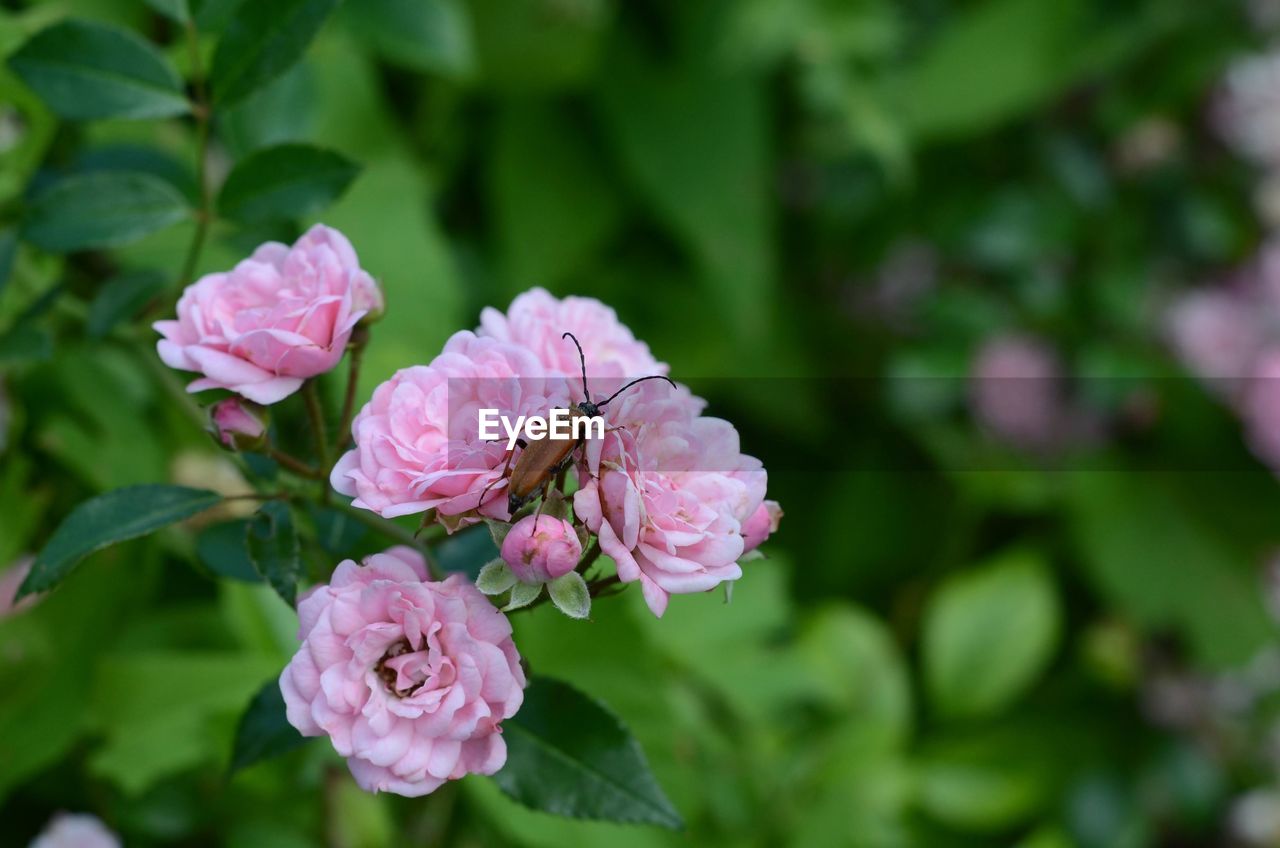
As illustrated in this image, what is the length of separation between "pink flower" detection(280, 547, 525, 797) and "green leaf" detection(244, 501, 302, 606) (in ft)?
0.14

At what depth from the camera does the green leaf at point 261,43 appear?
20.8 inches

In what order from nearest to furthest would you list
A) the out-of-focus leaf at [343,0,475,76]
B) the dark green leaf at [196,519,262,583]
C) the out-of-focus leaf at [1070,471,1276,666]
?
the dark green leaf at [196,519,262,583], the out-of-focus leaf at [343,0,475,76], the out-of-focus leaf at [1070,471,1276,666]

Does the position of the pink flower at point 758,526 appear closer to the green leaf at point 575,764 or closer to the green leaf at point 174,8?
the green leaf at point 575,764

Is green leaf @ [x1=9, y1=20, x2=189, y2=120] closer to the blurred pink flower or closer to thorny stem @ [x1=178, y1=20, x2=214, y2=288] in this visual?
thorny stem @ [x1=178, y1=20, x2=214, y2=288]

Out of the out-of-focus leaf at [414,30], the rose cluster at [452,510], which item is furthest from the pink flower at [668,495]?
the out-of-focus leaf at [414,30]

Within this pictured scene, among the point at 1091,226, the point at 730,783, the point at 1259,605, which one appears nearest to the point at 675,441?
the point at 730,783

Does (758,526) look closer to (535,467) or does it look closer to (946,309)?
(535,467)

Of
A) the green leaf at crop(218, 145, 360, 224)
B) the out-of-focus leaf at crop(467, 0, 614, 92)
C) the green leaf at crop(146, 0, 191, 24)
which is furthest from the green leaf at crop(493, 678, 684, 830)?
the out-of-focus leaf at crop(467, 0, 614, 92)

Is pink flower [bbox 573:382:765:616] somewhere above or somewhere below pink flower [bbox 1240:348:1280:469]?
above

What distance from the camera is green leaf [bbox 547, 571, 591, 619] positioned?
0.38 m

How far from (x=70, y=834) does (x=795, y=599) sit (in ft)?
3.99

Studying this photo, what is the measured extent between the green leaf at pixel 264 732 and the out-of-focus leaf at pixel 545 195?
3.02 ft

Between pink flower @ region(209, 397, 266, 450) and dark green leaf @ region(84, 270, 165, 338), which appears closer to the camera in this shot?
pink flower @ region(209, 397, 266, 450)

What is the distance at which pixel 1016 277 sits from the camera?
1.45 meters
